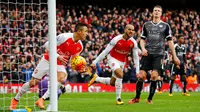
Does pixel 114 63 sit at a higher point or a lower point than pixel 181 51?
lower

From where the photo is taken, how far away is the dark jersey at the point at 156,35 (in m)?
13.9

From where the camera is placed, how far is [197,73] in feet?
97.0

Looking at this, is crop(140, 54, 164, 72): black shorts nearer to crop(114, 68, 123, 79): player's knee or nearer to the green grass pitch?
crop(114, 68, 123, 79): player's knee

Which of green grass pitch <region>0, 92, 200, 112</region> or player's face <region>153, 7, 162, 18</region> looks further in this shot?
player's face <region>153, 7, 162, 18</region>

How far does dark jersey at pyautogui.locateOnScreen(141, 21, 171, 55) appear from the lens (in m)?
13.9

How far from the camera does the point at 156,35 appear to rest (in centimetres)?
1393

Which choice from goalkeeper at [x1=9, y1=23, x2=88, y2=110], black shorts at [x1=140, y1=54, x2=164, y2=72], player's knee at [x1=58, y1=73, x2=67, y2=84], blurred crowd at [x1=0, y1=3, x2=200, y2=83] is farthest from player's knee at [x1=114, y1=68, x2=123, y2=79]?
blurred crowd at [x1=0, y1=3, x2=200, y2=83]

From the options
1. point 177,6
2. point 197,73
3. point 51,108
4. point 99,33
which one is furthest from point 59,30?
point 51,108

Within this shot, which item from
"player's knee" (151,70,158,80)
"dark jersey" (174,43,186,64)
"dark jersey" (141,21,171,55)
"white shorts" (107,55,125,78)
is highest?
"dark jersey" (141,21,171,55)

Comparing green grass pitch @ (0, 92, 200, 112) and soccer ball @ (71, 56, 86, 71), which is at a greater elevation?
soccer ball @ (71, 56, 86, 71)

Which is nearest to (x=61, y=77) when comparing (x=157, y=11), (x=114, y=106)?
(x=114, y=106)

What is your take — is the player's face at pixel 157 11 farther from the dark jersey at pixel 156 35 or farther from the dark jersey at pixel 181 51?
the dark jersey at pixel 181 51

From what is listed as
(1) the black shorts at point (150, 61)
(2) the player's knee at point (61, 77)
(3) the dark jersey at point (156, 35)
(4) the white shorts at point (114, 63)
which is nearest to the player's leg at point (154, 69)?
(1) the black shorts at point (150, 61)

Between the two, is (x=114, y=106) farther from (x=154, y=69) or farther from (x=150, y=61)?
(x=150, y=61)
